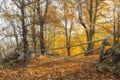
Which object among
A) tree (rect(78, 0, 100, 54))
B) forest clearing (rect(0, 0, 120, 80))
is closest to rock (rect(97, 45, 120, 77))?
forest clearing (rect(0, 0, 120, 80))

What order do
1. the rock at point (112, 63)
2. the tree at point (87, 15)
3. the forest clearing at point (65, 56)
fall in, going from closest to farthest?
the rock at point (112, 63)
the forest clearing at point (65, 56)
the tree at point (87, 15)

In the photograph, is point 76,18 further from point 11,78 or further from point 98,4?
point 11,78

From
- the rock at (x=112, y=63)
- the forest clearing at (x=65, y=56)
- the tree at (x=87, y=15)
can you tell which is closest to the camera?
the rock at (x=112, y=63)

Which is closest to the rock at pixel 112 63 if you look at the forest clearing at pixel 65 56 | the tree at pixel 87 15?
the forest clearing at pixel 65 56

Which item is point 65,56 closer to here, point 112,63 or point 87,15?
point 87,15

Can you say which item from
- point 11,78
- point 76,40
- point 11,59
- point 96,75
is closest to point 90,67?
point 96,75

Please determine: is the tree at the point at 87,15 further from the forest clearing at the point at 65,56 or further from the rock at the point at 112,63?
the rock at the point at 112,63

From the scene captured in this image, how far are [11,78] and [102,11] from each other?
62.2 feet

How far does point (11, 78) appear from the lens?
36.3ft

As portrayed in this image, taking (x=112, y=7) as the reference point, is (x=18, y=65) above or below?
below

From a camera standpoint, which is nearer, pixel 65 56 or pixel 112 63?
pixel 112 63

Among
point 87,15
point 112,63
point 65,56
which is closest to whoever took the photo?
point 112,63

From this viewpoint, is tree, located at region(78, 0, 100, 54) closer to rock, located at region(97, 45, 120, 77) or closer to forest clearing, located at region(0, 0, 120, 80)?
forest clearing, located at region(0, 0, 120, 80)

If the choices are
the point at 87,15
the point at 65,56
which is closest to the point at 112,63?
the point at 65,56
